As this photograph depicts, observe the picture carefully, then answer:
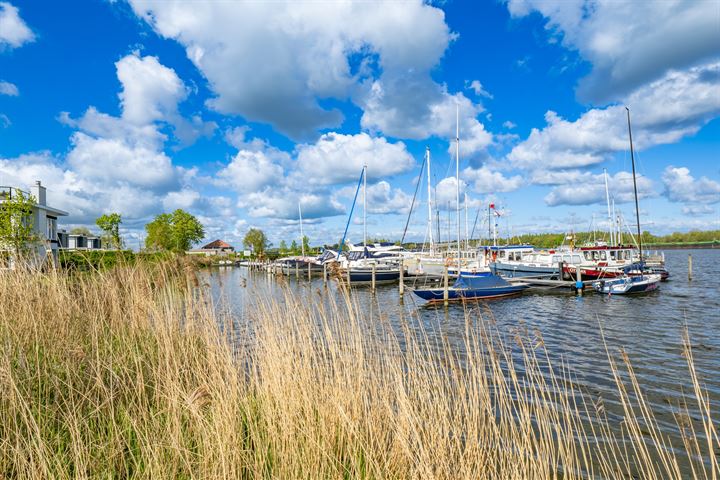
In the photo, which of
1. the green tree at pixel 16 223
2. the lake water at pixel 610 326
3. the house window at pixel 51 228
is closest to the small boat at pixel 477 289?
the lake water at pixel 610 326

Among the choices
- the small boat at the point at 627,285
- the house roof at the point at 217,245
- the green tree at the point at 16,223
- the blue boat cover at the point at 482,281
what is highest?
the house roof at the point at 217,245

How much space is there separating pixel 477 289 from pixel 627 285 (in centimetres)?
864

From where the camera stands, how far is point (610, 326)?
47.1 feet

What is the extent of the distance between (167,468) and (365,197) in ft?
121

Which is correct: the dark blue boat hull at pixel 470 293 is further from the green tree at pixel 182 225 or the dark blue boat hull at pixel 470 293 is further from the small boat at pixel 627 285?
the green tree at pixel 182 225

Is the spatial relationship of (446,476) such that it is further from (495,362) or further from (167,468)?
(167,468)

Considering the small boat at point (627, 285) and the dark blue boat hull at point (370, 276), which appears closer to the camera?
the small boat at point (627, 285)

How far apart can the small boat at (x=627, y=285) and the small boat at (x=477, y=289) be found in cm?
422

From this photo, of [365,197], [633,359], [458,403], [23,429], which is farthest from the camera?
[365,197]

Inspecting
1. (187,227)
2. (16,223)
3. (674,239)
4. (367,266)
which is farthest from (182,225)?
(674,239)

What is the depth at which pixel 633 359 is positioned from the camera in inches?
394

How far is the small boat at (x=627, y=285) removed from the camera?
21.6 meters

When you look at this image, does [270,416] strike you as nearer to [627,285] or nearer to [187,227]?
[627,285]

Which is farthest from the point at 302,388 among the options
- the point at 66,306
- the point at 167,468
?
the point at 66,306
